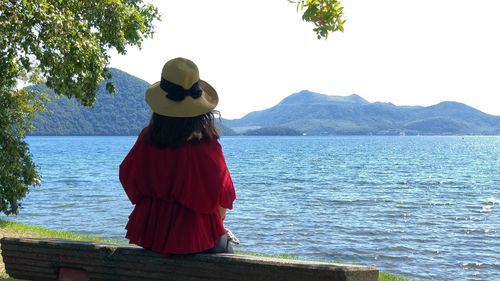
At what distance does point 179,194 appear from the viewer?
4895 millimetres

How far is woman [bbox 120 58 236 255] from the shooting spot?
16.0ft

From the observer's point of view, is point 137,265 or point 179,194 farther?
point 137,265

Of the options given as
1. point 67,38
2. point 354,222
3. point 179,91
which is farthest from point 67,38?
point 354,222

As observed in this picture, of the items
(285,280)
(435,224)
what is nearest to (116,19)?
(285,280)

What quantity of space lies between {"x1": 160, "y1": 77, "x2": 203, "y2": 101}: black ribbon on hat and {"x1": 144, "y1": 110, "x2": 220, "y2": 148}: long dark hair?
0.59 feet

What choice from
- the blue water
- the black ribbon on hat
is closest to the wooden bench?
the black ribbon on hat

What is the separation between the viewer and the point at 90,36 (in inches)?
399

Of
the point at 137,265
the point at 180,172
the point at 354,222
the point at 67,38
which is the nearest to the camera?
the point at 180,172

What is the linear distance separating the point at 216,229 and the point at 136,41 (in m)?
8.98

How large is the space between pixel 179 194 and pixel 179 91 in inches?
34.6

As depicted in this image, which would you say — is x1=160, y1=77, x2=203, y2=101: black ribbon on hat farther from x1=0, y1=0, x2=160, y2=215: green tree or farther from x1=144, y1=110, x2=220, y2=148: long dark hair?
x1=0, y1=0, x2=160, y2=215: green tree

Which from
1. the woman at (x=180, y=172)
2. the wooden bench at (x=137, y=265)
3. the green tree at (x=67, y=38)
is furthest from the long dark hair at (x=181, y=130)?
the green tree at (x=67, y=38)

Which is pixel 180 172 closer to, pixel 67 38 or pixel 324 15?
pixel 324 15

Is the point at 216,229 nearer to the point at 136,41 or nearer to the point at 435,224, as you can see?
the point at 136,41
